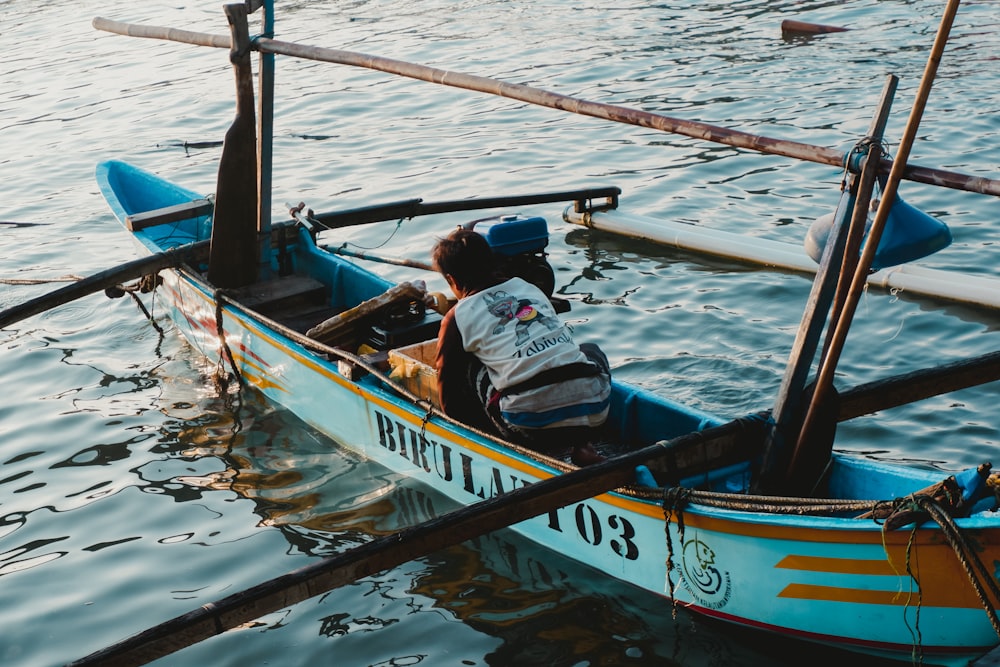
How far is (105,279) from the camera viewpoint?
24.4ft

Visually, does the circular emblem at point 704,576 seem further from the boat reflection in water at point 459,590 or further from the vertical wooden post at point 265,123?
the vertical wooden post at point 265,123

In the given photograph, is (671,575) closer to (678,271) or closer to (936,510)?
(936,510)

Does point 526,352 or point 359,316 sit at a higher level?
point 526,352

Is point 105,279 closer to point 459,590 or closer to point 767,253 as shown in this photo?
point 459,590

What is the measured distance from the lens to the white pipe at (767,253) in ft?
27.2

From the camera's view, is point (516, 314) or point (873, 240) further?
point (516, 314)

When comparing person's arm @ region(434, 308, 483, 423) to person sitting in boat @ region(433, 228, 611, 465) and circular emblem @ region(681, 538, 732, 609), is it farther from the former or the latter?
circular emblem @ region(681, 538, 732, 609)

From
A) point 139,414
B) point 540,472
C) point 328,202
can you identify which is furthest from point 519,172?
point 540,472

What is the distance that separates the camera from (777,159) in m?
12.3

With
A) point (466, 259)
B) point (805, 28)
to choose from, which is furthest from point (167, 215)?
point (805, 28)

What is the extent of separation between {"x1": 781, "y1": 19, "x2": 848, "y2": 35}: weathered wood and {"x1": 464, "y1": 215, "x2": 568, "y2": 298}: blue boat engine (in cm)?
1150

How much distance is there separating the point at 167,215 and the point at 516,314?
3.94 meters

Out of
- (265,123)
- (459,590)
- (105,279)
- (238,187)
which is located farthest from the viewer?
(265,123)

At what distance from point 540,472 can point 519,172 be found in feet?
25.5
